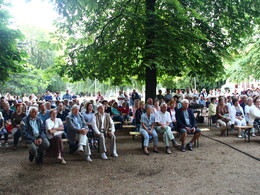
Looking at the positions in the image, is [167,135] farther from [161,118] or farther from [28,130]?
[28,130]

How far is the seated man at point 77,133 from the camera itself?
688 cm

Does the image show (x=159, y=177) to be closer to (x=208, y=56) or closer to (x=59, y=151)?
(x=59, y=151)

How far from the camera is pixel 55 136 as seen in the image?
6.68m

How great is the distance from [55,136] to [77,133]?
698 mm

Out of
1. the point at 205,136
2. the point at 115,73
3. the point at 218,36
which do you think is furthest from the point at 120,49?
the point at 205,136

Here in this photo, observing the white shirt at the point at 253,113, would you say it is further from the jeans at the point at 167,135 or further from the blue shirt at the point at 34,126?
the blue shirt at the point at 34,126

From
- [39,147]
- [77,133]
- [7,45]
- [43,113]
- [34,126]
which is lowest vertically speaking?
[39,147]

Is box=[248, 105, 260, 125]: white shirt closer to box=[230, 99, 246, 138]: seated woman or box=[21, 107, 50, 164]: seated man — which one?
box=[230, 99, 246, 138]: seated woman

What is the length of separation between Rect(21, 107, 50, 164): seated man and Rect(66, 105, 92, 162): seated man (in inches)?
29.7

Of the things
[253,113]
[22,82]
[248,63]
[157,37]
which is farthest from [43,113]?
[22,82]

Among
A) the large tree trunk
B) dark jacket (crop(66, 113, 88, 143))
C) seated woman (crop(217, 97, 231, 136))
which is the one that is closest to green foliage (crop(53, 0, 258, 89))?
the large tree trunk

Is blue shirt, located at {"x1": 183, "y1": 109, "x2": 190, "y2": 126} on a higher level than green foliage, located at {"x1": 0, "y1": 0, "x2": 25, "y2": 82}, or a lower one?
lower

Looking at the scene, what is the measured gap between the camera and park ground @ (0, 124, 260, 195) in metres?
4.77

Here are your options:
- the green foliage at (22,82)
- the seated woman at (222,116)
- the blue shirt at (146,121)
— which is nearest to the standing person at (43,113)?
the blue shirt at (146,121)
